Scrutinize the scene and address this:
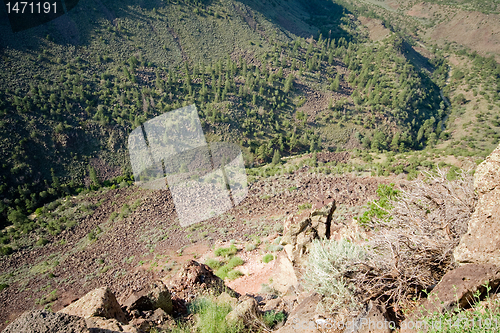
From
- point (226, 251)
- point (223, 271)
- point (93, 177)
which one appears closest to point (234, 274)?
point (223, 271)

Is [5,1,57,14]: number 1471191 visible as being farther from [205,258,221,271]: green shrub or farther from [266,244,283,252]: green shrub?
[266,244,283,252]: green shrub

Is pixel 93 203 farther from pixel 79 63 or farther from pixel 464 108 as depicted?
pixel 464 108

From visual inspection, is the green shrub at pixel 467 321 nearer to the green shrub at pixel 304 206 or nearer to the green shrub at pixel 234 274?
the green shrub at pixel 234 274

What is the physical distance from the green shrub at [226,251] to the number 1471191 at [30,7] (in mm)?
48126

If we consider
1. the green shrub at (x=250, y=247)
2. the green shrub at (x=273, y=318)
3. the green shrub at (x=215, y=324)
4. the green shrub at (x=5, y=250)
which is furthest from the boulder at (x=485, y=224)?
the green shrub at (x=5, y=250)

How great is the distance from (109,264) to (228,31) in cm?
4875

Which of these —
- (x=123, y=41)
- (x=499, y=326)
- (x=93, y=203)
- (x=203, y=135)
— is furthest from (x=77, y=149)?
(x=499, y=326)

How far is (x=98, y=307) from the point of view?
218 inches

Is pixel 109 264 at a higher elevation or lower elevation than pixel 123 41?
lower

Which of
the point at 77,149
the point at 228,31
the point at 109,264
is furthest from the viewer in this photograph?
the point at 228,31

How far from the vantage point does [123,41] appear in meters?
41.5

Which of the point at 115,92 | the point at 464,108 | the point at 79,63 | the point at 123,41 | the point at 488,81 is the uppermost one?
the point at 123,41

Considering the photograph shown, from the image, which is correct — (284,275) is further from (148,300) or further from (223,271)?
(148,300)

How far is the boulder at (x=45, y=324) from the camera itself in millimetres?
3385
